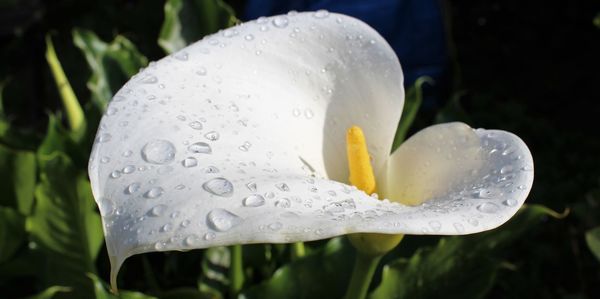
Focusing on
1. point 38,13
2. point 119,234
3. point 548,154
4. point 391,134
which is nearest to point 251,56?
point 391,134

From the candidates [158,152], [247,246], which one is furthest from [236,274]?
[158,152]

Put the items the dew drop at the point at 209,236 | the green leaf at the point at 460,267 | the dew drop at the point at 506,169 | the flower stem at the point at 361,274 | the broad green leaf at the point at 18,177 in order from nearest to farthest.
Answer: the dew drop at the point at 209,236
the dew drop at the point at 506,169
the flower stem at the point at 361,274
the green leaf at the point at 460,267
the broad green leaf at the point at 18,177

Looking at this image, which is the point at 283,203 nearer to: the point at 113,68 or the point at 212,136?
the point at 212,136

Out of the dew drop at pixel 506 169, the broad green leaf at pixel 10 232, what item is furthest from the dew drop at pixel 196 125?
the broad green leaf at pixel 10 232

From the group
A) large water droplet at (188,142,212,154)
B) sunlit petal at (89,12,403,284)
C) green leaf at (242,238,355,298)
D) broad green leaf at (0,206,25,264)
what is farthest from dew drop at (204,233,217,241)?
broad green leaf at (0,206,25,264)

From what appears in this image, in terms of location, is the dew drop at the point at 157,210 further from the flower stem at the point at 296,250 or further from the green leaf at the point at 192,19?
the green leaf at the point at 192,19

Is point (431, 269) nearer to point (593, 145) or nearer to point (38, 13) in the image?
point (593, 145)

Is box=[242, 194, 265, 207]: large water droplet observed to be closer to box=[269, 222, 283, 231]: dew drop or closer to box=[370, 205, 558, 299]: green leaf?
box=[269, 222, 283, 231]: dew drop
